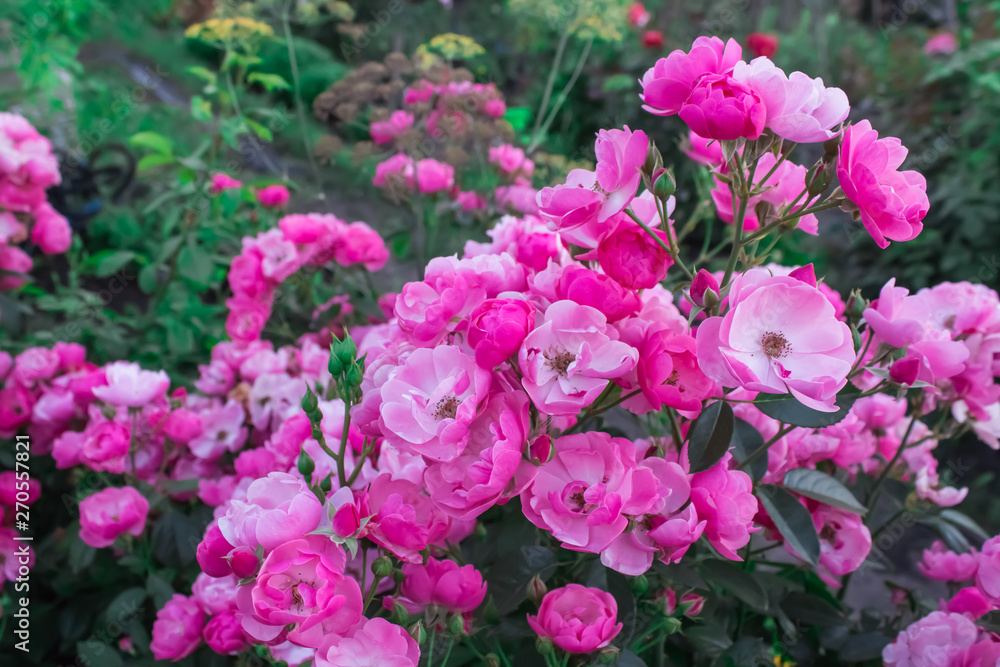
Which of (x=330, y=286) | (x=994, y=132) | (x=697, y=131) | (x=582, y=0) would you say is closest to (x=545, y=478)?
(x=697, y=131)

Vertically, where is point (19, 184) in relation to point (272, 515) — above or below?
below

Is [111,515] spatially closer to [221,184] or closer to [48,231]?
[48,231]

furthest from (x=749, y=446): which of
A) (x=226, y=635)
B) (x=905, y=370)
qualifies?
(x=226, y=635)

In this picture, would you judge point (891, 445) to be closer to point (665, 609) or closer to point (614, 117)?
point (665, 609)

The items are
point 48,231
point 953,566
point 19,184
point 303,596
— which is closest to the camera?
point 303,596

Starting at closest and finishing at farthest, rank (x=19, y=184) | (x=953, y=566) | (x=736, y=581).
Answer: (x=736, y=581) < (x=953, y=566) < (x=19, y=184)

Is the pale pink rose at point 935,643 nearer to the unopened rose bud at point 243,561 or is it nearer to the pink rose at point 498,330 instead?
the pink rose at point 498,330

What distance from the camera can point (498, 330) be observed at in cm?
59

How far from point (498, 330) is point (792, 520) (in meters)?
0.42

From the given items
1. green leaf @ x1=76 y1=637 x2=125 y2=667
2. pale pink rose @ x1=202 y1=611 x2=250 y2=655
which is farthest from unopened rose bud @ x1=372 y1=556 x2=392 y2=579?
green leaf @ x1=76 y1=637 x2=125 y2=667

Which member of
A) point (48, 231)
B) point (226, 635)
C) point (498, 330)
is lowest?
point (48, 231)

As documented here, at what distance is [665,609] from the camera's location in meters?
0.70

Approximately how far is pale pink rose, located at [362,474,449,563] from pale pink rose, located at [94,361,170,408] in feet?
1.93

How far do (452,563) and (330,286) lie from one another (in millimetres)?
1106
